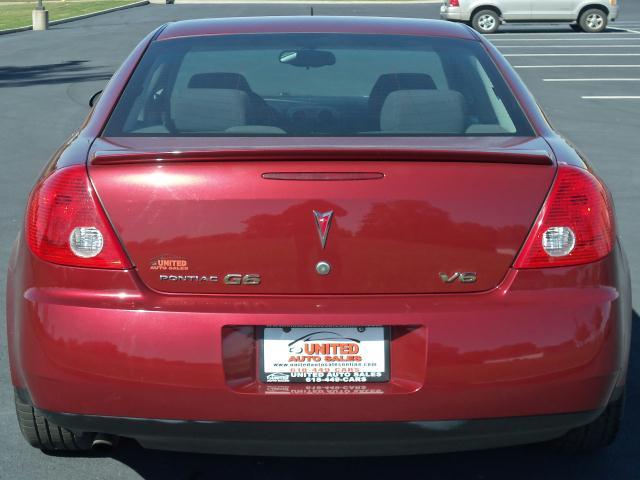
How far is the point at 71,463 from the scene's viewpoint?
395 cm

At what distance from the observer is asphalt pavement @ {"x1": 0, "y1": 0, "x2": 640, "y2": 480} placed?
3922 millimetres

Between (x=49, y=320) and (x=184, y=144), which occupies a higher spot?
(x=184, y=144)

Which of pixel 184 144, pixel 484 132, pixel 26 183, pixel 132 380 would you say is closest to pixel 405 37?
pixel 484 132

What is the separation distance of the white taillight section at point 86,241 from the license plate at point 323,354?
0.52 m

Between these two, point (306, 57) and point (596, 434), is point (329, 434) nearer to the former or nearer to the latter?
point (596, 434)

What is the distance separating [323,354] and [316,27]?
1.82 metres

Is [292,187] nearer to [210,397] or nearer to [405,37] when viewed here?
[210,397]

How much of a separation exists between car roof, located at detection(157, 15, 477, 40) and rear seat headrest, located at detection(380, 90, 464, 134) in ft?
1.61

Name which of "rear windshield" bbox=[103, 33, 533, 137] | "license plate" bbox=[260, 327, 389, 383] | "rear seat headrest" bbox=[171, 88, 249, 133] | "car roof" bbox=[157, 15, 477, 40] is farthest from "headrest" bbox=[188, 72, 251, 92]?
"license plate" bbox=[260, 327, 389, 383]

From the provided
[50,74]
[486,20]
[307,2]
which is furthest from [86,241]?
[307,2]

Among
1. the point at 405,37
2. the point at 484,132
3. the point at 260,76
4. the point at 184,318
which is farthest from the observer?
the point at 260,76

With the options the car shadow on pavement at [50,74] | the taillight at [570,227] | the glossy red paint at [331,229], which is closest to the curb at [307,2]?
the car shadow on pavement at [50,74]

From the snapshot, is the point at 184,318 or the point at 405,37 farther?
the point at 405,37

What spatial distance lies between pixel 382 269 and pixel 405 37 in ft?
4.80
